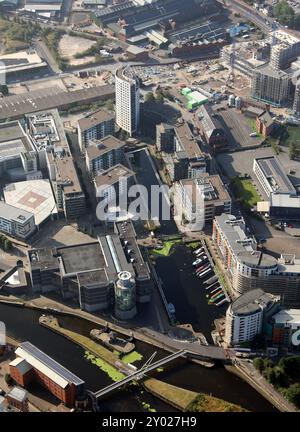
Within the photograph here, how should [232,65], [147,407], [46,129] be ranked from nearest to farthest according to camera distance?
[147,407] → [46,129] → [232,65]

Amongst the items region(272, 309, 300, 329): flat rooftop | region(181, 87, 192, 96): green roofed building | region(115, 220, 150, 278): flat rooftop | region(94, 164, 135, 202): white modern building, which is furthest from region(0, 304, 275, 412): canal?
region(181, 87, 192, 96): green roofed building

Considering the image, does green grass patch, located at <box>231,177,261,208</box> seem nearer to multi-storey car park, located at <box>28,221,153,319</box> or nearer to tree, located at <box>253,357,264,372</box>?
multi-storey car park, located at <box>28,221,153,319</box>

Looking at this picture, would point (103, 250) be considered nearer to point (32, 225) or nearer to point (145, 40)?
point (32, 225)

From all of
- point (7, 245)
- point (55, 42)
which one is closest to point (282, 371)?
point (7, 245)

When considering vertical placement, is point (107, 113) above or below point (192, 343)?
above

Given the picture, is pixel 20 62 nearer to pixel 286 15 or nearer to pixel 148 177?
pixel 148 177

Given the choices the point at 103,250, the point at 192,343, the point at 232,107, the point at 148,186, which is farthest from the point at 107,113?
the point at 192,343

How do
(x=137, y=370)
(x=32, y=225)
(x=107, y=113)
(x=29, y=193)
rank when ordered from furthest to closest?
1. (x=107, y=113)
2. (x=29, y=193)
3. (x=32, y=225)
4. (x=137, y=370)
